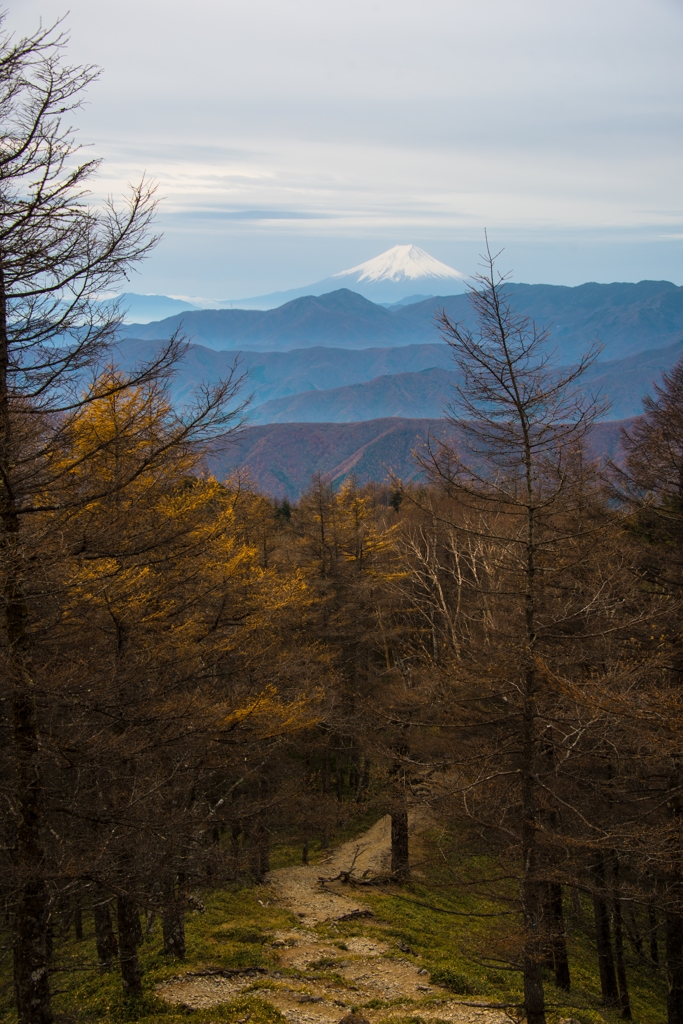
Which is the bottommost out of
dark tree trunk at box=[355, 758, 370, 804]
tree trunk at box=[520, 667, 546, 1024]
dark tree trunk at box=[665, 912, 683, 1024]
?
dark tree trunk at box=[355, 758, 370, 804]

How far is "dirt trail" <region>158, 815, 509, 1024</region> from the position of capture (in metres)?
10.2

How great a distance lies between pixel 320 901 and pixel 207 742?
886 centimetres

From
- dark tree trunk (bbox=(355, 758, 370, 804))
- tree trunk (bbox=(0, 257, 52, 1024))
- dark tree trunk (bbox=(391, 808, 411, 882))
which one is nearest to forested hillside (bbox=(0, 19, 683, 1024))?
tree trunk (bbox=(0, 257, 52, 1024))

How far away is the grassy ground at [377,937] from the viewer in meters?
9.13

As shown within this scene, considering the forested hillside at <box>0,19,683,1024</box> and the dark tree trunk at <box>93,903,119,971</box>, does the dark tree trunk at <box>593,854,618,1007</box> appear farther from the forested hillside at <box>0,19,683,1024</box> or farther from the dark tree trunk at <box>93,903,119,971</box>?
the dark tree trunk at <box>93,903,119,971</box>

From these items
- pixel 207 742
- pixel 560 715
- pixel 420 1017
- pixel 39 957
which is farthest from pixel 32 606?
pixel 420 1017

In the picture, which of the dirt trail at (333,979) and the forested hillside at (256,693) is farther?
the dirt trail at (333,979)

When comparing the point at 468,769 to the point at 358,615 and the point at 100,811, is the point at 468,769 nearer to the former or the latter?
the point at 100,811

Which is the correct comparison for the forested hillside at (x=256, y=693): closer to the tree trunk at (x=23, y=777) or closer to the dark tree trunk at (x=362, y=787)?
the tree trunk at (x=23, y=777)

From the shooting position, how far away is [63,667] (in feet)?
27.1

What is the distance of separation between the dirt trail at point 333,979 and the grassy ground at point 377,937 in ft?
0.51

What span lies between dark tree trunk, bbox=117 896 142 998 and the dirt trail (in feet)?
1.85

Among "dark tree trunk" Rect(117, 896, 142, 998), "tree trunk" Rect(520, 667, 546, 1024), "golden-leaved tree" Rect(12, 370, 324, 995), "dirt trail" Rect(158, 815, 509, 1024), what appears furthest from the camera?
"dirt trail" Rect(158, 815, 509, 1024)

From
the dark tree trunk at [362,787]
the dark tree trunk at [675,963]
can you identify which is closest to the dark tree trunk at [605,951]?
the dark tree trunk at [675,963]
